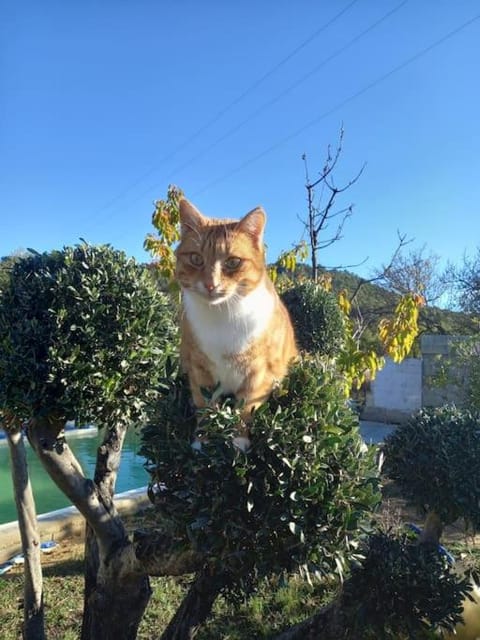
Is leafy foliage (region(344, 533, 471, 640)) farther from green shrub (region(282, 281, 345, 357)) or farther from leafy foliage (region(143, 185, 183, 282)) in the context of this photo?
leafy foliage (region(143, 185, 183, 282))

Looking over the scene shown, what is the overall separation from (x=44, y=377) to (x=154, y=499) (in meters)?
0.75

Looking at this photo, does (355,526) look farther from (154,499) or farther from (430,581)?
(430,581)

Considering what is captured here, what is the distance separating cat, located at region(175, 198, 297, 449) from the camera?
1.89 m

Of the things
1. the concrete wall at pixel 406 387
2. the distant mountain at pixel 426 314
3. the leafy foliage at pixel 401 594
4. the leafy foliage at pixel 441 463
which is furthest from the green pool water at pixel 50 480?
the distant mountain at pixel 426 314

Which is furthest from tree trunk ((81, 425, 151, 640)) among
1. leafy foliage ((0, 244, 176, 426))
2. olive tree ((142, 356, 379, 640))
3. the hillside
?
the hillside

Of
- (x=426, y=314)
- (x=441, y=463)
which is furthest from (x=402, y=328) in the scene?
(x=426, y=314)

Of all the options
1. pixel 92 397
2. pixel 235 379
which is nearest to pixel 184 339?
pixel 235 379

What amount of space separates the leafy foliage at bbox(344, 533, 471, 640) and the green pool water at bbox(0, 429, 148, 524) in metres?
4.80

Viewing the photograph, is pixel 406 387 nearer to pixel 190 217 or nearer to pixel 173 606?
pixel 173 606

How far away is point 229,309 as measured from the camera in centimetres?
190

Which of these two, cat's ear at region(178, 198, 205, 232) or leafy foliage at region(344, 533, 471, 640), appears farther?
leafy foliage at region(344, 533, 471, 640)

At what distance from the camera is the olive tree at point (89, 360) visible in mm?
2268

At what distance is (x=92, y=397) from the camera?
7.74 ft

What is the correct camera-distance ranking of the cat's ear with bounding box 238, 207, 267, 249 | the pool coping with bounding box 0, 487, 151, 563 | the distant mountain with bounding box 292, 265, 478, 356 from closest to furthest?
the cat's ear with bounding box 238, 207, 267, 249 → the pool coping with bounding box 0, 487, 151, 563 → the distant mountain with bounding box 292, 265, 478, 356
